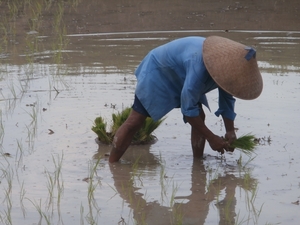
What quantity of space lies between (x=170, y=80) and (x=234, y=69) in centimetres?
54

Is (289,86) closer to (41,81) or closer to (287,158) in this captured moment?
(287,158)

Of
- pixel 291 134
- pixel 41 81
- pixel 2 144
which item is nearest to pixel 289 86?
pixel 291 134

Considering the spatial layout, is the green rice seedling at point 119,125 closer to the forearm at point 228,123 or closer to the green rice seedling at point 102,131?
the green rice seedling at point 102,131

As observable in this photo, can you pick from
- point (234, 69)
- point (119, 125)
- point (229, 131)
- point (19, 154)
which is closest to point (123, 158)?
point (119, 125)

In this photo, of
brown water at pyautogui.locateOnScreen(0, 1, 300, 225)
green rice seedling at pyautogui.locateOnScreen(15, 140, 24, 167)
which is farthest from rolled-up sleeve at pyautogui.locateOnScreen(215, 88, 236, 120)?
green rice seedling at pyautogui.locateOnScreen(15, 140, 24, 167)

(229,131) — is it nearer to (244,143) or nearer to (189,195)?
(244,143)

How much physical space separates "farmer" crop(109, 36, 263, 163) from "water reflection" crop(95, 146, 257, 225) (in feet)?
0.71

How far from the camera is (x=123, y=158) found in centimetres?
493

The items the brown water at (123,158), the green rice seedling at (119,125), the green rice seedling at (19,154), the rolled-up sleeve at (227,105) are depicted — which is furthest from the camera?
the green rice seedling at (119,125)

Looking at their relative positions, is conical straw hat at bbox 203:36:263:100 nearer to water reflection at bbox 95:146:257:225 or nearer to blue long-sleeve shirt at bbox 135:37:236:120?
blue long-sleeve shirt at bbox 135:37:236:120

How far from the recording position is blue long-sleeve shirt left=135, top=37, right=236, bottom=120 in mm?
4176

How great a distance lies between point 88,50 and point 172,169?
4625 mm

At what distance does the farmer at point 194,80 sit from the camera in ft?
13.2

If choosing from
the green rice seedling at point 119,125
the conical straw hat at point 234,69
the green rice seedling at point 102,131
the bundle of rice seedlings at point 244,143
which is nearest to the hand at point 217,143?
Answer: the bundle of rice seedlings at point 244,143
